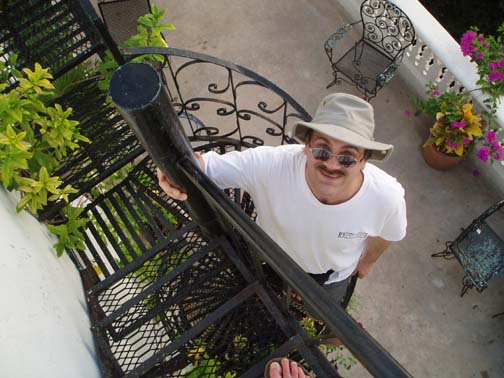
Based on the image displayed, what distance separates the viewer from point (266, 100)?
501cm

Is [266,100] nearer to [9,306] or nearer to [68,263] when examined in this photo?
[68,263]

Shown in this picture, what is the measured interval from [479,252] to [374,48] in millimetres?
2408

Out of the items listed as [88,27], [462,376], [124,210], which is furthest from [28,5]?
[462,376]

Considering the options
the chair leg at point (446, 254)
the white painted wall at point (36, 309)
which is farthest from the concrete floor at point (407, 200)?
the white painted wall at point (36, 309)

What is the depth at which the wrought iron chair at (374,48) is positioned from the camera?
4.46 meters

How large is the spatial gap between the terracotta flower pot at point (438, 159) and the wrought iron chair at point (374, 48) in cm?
78

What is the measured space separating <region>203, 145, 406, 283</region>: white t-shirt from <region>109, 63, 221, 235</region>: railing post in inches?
35.0

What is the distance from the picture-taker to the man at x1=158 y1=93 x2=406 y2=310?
213 centimetres

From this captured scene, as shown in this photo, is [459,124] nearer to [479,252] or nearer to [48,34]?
[479,252]

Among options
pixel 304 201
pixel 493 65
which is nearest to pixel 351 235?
pixel 304 201

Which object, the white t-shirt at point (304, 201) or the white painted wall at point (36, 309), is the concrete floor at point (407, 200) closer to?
the white t-shirt at point (304, 201)

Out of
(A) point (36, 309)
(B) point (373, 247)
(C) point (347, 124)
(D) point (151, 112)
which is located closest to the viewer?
(D) point (151, 112)

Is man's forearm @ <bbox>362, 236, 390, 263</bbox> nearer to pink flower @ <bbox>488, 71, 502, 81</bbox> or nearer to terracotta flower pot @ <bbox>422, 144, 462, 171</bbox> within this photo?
terracotta flower pot @ <bbox>422, 144, 462, 171</bbox>

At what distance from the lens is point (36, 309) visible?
194cm
